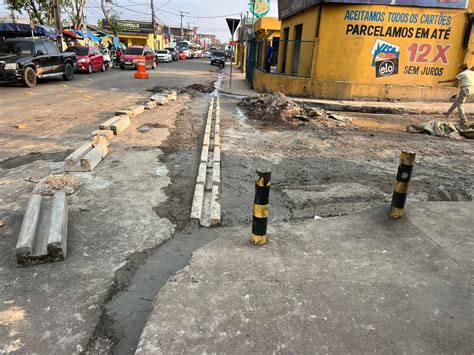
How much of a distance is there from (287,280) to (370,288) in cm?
72

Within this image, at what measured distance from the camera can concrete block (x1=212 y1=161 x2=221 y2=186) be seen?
5418mm

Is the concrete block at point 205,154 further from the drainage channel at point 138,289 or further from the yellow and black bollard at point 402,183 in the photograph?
the yellow and black bollard at point 402,183

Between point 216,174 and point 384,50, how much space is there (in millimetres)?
12335

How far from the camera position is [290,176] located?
6195 millimetres

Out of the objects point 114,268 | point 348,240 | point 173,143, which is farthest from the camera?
point 173,143

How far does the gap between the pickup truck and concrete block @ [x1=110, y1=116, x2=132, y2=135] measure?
9.51 m

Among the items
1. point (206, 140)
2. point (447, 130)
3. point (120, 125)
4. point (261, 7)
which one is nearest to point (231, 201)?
point (206, 140)

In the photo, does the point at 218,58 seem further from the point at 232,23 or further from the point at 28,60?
the point at 28,60

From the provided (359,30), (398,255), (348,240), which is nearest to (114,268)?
(348,240)

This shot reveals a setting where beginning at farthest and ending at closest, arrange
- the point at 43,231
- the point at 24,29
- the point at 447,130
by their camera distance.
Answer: the point at 24,29, the point at 447,130, the point at 43,231

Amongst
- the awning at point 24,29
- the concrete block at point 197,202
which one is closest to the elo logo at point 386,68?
the concrete block at point 197,202

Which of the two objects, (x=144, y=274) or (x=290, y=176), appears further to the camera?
(x=290, y=176)

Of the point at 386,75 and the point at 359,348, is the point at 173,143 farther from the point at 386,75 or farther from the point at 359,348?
the point at 386,75

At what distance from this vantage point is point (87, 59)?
79.0ft
